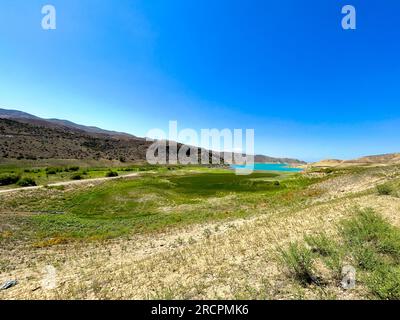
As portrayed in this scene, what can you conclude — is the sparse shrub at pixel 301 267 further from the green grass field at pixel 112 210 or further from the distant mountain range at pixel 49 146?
the distant mountain range at pixel 49 146

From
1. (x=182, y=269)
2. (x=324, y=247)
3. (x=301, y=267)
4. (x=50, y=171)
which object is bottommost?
(x=50, y=171)

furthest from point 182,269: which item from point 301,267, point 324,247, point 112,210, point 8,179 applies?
point 8,179

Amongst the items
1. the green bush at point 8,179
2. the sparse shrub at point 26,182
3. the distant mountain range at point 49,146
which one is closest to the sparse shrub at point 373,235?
the sparse shrub at point 26,182

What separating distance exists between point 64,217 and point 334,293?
29.6 m

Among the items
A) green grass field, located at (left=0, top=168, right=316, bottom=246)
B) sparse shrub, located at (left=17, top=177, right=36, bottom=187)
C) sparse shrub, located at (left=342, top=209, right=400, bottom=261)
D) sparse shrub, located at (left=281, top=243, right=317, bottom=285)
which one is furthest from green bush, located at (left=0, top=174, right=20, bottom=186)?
sparse shrub, located at (left=342, top=209, right=400, bottom=261)

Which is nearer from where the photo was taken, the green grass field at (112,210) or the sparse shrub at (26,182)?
the green grass field at (112,210)

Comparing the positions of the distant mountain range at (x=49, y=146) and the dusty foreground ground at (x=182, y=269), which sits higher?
the distant mountain range at (x=49, y=146)

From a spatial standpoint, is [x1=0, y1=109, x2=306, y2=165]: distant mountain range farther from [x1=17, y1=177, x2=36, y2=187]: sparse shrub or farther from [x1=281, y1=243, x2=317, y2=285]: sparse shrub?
[x1=281, y1=243, x2=317, y2=285]: sparse shrub

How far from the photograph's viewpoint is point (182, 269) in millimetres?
9438

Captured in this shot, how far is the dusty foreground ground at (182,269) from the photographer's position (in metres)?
7.11

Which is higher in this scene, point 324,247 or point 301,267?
point 324,247

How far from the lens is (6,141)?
90.4 metres

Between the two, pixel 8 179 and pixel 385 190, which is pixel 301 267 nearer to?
pixel 385 190
